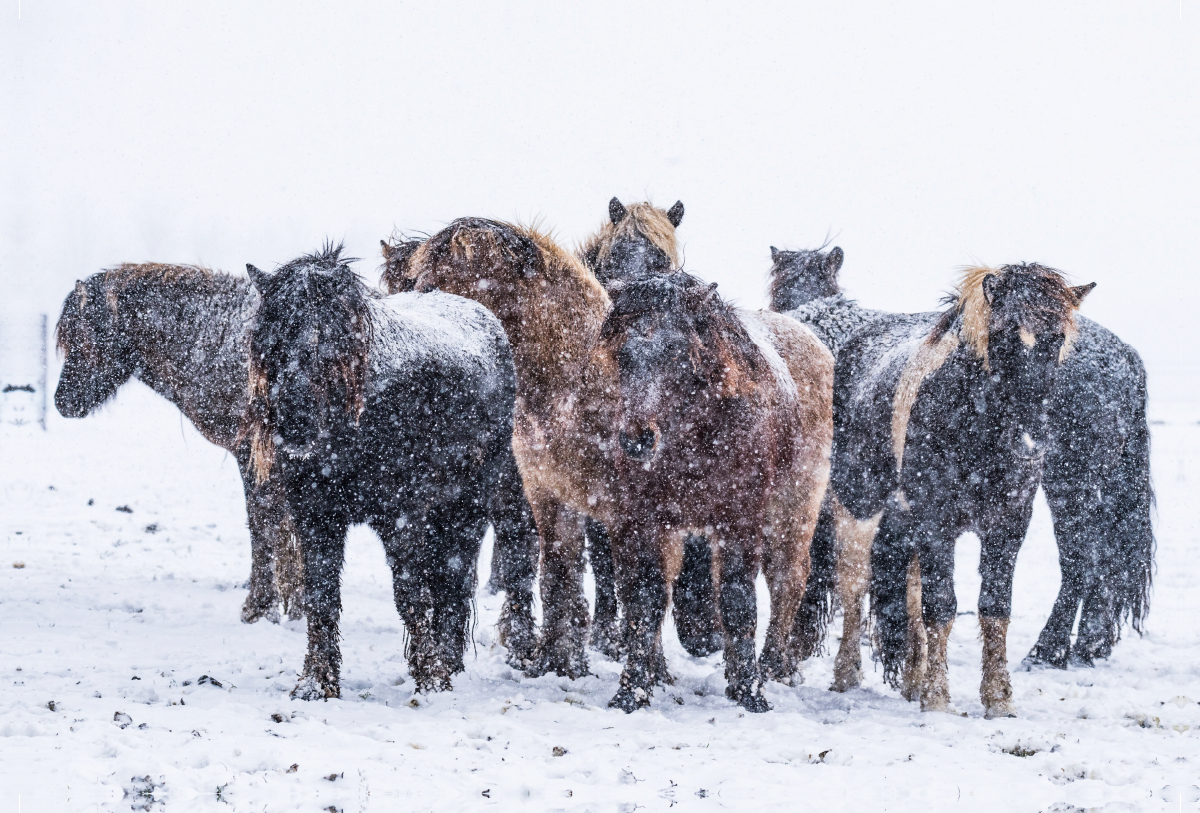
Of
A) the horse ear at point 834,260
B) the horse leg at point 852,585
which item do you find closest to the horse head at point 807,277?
the horse ear at point 834,260

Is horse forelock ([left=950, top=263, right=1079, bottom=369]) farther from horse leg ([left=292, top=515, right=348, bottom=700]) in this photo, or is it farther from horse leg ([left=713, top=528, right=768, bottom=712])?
horse leg ([left=292, top=515, right=348, bottom=700])

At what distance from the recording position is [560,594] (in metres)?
5.33

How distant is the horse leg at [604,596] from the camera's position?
5719 mm

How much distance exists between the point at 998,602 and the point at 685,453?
73.9 inches

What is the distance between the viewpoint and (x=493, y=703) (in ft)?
14.8

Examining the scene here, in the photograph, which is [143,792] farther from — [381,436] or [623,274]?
[623,274]

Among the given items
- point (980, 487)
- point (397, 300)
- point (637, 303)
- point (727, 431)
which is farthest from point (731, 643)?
point (397, 300)

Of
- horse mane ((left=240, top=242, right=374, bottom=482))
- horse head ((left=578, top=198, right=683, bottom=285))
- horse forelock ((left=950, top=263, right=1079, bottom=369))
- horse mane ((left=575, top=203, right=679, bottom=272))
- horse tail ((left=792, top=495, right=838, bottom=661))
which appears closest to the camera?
horse mane ((left=240, top=242, right=374, bottom=482))

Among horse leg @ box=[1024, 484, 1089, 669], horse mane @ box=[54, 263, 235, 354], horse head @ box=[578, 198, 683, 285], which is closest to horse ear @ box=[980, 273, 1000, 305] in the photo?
horse leg @ box=[1024, 484, 1089, 669]

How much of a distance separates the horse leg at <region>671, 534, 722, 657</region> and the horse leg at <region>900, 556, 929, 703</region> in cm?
129

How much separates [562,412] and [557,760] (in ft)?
7.49

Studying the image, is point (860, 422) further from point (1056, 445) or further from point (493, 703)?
point (493, 703)

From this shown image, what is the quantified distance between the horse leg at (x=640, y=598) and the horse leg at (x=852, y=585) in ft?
4.99

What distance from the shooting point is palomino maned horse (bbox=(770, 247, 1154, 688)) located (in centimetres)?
577
